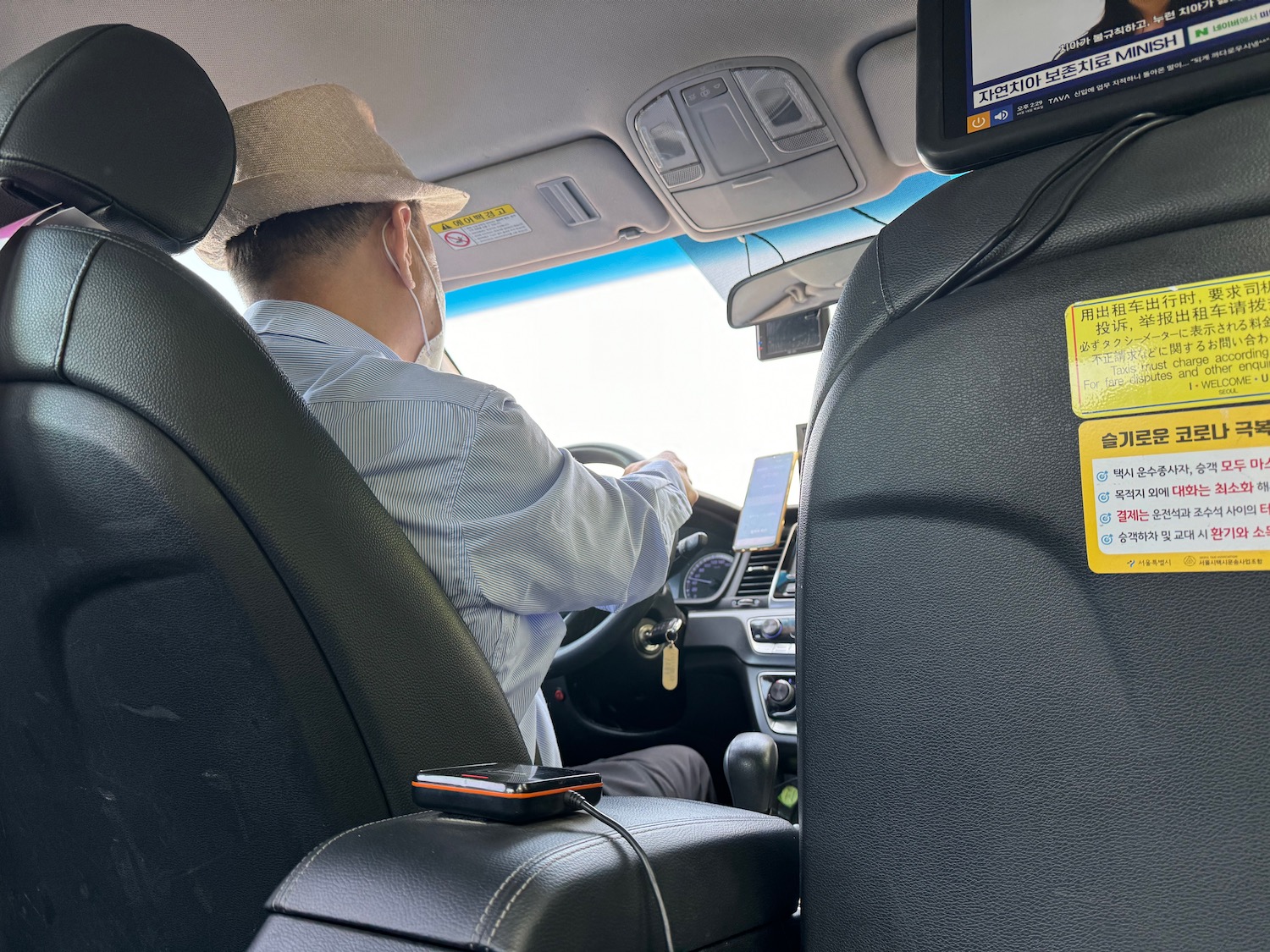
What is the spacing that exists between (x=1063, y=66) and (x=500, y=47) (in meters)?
1.27

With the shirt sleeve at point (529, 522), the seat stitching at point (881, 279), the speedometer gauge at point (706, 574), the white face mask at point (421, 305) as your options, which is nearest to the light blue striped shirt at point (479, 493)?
the shirt sleeve at point (529, 522)

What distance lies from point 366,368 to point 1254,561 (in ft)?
3.06

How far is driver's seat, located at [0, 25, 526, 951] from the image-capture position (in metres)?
0.83

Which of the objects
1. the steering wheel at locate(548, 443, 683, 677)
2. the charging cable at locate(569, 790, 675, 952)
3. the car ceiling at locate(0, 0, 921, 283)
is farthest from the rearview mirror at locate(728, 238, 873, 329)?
the charging cable at locate(569, 790, 675, 952)

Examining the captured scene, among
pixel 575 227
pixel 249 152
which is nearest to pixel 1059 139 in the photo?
pixel 249 152

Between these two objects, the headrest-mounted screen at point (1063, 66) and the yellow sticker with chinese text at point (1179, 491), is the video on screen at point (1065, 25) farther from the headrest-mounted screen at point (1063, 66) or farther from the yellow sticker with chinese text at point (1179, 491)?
the yellow sticker with chinese text at point (1179, 491)

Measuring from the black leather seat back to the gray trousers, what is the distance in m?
0.92

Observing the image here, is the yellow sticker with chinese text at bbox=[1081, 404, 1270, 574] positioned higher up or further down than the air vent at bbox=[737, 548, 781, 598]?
higher up

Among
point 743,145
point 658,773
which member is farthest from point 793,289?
point 658,773

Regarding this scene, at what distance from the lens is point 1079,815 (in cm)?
60

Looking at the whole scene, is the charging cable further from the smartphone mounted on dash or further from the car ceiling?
the smartphone mounted on dash

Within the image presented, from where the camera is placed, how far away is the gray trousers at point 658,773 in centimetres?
163

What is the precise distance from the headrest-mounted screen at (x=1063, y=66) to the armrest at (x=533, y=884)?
0.55m

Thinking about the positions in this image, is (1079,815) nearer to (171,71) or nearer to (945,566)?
(945,566)
